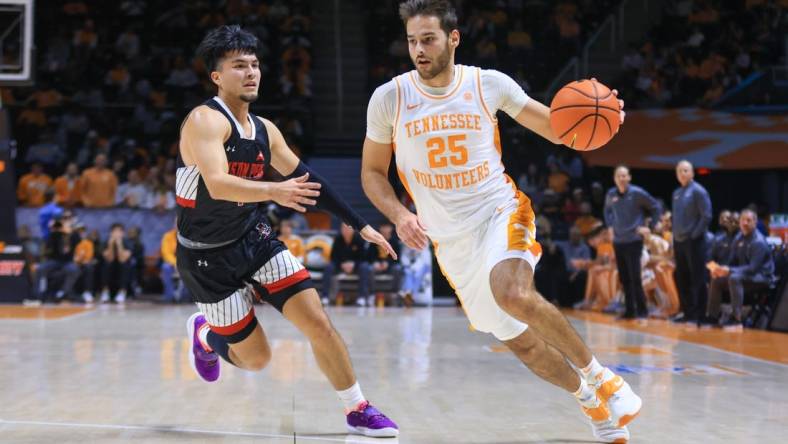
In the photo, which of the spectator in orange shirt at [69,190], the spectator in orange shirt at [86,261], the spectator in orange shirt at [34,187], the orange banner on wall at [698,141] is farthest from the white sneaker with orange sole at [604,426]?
the spectator in orange shirt at [34,187]

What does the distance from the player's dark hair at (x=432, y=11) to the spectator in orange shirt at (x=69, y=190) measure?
13.4m

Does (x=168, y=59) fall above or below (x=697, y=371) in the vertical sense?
above

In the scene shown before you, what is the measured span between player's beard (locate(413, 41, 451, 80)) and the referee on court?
24.3ft

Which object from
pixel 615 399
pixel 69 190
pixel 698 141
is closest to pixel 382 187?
pixel 615 399

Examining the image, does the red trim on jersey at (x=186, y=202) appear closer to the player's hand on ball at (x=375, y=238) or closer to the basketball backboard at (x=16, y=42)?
the player's hand on ball at (x=375, y=238)

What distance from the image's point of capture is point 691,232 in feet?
38.3

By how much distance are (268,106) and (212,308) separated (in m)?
14.3

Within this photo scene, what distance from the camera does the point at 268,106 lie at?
19.1m

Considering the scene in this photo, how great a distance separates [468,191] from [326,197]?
0.75 meters

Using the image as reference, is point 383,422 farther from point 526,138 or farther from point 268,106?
point 268,106

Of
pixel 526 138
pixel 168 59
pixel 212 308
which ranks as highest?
pixel 168 59

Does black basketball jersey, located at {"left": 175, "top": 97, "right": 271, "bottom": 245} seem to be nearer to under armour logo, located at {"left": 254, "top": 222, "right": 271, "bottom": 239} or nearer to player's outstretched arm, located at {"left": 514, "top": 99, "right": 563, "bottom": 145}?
under armour logo, located at {"left": 254, "top": 222, "right": 271, "bottom": 239}

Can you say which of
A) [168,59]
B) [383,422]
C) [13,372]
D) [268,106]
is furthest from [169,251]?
[383,422]

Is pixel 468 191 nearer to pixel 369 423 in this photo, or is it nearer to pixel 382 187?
pixel 382 187
